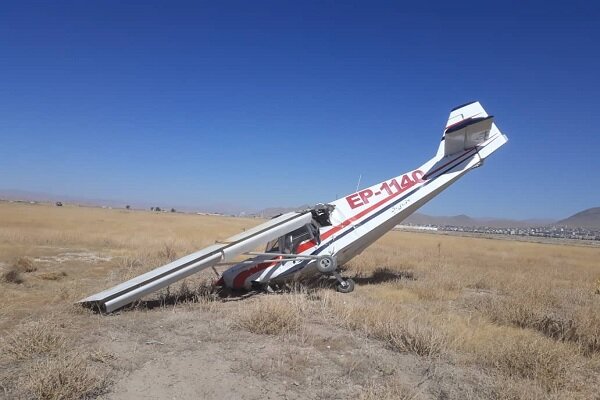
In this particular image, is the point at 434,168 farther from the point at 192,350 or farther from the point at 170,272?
the point at 192,350

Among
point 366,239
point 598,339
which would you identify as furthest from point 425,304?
point 598,339

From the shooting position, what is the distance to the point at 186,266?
930 centimetres

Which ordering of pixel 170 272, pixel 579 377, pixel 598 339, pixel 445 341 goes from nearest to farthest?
1. pixel 579 377
2. pixel 445 341
3. pixel 598 339
4. pixel 170 272

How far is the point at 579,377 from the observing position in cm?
582

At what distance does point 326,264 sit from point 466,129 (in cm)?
619

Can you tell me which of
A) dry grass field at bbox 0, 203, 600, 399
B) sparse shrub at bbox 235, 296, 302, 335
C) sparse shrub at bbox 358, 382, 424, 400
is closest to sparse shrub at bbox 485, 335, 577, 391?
dry grass field at bbox 0, 203, 600, 399

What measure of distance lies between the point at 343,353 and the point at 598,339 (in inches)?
190

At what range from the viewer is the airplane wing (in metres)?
8.49

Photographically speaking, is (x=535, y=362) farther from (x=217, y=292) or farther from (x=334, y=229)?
(x=217, y=292)

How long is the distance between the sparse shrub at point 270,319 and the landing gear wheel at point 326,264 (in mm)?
3124

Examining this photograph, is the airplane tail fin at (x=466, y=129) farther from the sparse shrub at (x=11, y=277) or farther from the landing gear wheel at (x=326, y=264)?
the sparse shrub at (x=11, y=277)

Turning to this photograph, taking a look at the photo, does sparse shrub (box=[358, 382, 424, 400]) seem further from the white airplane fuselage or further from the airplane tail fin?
the airplane tail fin

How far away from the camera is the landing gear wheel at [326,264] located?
11.2 m

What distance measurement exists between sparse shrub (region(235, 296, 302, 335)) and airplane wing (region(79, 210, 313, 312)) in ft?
6.44
